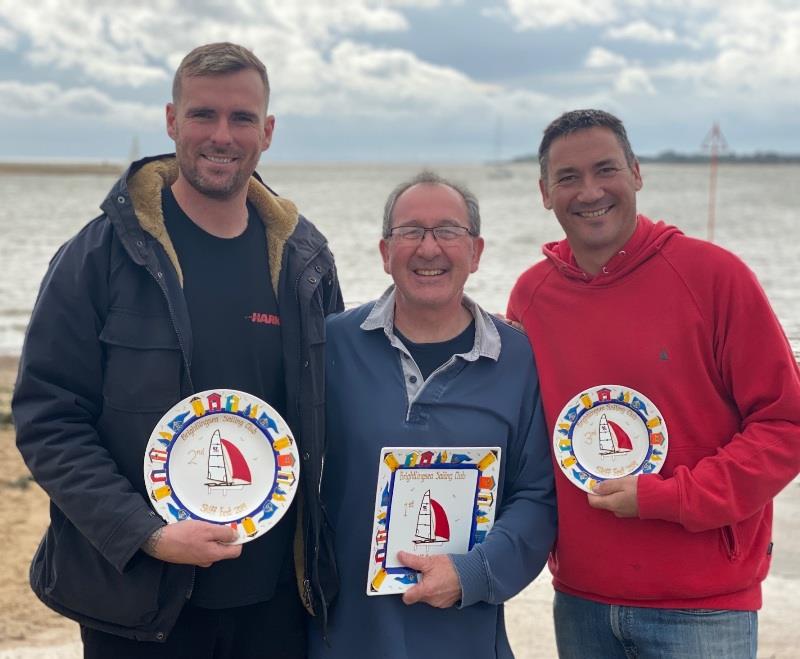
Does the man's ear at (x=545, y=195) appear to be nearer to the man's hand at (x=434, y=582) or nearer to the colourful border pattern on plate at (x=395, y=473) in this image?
the colourful border pattern on plate at (x=395, y=473)

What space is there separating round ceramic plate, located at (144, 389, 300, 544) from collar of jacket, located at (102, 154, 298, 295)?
470 mm

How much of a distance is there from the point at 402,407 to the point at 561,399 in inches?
21.5

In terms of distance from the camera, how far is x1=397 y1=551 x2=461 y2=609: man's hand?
9.50 feet

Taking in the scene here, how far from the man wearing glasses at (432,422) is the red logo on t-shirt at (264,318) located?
8.2 inches

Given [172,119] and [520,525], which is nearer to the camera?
[520,525]

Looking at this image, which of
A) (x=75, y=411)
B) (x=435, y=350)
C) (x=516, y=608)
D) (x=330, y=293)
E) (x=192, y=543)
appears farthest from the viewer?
(x=516, y=608)

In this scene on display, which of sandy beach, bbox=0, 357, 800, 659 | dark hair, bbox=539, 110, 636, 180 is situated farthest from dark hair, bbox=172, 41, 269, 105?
sandy beach, bbox=0, 357, 800, 659

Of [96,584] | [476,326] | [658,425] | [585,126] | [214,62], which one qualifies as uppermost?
[214,62]

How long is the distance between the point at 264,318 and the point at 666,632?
1702 millimetres

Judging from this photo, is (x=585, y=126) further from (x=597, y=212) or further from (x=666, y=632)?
(x=666, y=632)

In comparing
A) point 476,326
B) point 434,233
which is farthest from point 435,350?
point 434,233

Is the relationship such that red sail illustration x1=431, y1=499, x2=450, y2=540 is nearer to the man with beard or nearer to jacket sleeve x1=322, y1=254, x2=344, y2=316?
the man with beard

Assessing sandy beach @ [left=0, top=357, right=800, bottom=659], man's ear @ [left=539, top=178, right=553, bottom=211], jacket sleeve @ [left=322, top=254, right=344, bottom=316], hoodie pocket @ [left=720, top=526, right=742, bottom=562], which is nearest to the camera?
hoodie pocket @ [left=720, top=526, right=742, bottom=562]

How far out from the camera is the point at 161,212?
3105 millimetres
